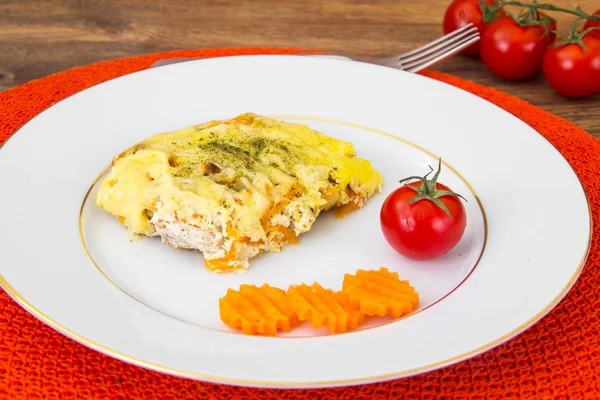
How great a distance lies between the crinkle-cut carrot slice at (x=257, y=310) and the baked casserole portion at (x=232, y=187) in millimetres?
271

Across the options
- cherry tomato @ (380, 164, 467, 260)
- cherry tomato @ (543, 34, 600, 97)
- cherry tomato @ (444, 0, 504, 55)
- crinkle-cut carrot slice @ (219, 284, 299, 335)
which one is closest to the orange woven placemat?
crinkle-cut carrot slice @ (219, 284, 299, 335)

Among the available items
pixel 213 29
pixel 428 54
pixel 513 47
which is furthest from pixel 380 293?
pixel 213 29

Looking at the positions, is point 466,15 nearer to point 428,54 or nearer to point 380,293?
point 428,54

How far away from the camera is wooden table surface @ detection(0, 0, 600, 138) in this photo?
4719 millimetres

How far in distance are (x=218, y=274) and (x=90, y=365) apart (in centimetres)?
61

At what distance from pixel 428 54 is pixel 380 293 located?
2.33 metres

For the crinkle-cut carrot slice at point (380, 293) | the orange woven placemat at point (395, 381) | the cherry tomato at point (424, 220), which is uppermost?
the cherry tomato at point (424, 220)

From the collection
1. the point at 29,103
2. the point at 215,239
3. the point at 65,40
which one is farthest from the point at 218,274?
the point at 65,40

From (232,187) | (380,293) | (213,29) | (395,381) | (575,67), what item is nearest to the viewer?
(395,381)

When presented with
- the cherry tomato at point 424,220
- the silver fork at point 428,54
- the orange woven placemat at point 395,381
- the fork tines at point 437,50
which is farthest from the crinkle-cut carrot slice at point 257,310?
the fork tines at point 437,50

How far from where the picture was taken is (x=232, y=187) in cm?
294

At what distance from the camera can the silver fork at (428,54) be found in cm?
438

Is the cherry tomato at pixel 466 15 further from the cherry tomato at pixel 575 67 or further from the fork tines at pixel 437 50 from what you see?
the cherry tomato at pixel 575 67

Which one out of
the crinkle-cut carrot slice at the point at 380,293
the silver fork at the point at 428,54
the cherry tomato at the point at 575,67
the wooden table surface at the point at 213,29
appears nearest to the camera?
the crinkle-cut carrot slice at the point at 380,293
